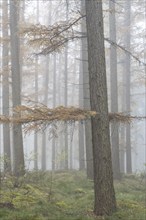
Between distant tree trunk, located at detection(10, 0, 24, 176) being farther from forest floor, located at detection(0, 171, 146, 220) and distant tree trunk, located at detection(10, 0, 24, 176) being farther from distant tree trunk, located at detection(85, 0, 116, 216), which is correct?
distant tree trunk, located at detection(85, 0, 116, 216)

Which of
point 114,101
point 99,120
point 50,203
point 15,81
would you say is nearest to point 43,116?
point 99,120

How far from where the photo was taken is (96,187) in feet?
26.8

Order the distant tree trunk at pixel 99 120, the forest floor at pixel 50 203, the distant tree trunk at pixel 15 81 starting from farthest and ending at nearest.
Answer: the distant tree trunk at pixel 15 81 → the distant tree trunk at pixel 99 120 → the forest floor at pixel 50 203

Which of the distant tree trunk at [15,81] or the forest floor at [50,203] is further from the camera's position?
the distant tree trunk at [15,81]

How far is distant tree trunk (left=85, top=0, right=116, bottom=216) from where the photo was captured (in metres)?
8.09

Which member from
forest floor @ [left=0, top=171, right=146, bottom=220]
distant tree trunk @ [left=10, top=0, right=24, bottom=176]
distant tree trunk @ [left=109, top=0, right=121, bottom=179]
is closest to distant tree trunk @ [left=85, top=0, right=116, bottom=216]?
forest floor @ [left=0, top=171, right=146, bottom=220]

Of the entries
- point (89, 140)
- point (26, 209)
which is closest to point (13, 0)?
point (89, 140)

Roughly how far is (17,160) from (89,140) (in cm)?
347

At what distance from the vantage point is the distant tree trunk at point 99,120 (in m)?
8.09

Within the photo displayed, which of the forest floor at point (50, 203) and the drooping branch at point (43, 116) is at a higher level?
the drooping branch at point (43, 116)

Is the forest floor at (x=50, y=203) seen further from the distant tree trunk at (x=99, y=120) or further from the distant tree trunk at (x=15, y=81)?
the distant tree trunk at (x=15, y=81)

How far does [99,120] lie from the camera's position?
812 cm

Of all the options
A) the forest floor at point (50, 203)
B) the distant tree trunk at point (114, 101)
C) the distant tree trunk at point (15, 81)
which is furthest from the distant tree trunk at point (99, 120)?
the distant tree trunk at point (114, 101)

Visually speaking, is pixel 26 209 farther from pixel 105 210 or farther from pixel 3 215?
pixel 105 210
